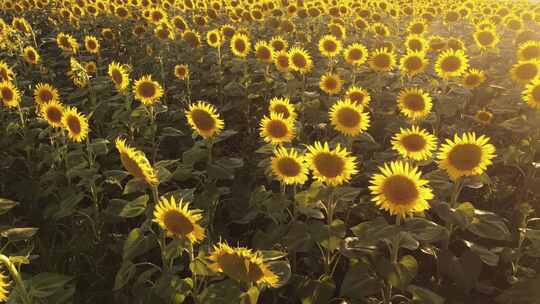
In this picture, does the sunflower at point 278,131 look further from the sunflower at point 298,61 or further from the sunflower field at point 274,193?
the sunflower at point 298,61

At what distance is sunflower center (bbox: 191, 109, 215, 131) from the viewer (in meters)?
4.59

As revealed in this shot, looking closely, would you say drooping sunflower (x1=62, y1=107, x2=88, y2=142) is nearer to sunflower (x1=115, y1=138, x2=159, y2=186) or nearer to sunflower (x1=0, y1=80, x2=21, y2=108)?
sunflower (x1=0, y1=80, x2=21, y2=108)

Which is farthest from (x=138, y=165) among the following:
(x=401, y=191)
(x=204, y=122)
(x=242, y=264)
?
(x=401, y=191)

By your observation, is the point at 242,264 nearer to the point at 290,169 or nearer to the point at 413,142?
the point at 290,169

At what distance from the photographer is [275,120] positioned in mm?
4590

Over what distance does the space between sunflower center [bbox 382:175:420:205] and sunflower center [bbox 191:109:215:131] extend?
2.02m

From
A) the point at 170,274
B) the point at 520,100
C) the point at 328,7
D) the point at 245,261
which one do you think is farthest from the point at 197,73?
the point at 245,261

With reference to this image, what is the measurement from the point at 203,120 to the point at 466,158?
2513 mm

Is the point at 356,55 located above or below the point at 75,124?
above

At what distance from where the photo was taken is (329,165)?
364 cm

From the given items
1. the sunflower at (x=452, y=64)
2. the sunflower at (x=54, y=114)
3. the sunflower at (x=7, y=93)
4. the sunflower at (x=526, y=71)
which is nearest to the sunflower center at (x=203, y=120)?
the sunflower at (x=54, y=114)

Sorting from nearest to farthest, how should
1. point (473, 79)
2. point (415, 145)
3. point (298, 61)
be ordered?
point (415, 145)
point (473, 79)
point (298, 61)

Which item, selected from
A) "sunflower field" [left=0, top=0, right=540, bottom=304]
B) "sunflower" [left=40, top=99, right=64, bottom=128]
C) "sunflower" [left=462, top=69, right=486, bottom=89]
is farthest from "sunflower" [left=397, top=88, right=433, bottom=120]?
"sunflower" [left=40, top=99, right=64, bottom=128]

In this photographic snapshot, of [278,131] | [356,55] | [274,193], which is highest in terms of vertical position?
[356,55]
